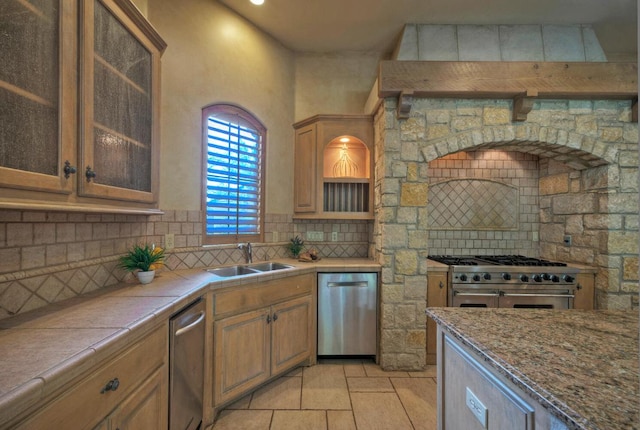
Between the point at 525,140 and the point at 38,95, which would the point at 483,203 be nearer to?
the point at 525,140

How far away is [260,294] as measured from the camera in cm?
218

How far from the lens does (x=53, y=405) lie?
751mm

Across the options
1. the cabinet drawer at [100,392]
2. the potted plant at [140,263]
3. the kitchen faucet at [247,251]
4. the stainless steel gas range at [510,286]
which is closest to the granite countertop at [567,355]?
the cabinet drawer at [100,392]

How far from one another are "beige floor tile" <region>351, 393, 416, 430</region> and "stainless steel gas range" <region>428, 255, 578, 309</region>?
1033 millimetres

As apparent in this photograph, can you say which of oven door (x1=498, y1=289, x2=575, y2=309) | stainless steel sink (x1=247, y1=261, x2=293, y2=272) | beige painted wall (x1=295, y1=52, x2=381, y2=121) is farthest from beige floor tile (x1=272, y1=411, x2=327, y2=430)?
beige painted wall (x1=295, y1=52, x2=381, y2=121)

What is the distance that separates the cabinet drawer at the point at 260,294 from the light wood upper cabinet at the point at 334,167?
0.81 m

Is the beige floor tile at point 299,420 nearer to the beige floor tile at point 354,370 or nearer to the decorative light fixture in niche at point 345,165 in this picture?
the beige floor tile at point 354,370

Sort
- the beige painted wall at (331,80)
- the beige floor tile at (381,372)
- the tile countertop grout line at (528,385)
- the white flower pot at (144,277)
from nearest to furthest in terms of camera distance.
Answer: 1. the tile countertop grout line at (528,385)
2. the white flower pot at (144,277)
3. the beige floor tile at (381,372)
4. the beige painted wall at (331,80)

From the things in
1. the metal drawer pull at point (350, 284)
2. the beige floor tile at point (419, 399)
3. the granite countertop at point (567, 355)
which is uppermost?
the granite countertop at point (567, 355)

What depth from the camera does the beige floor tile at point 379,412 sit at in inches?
75.3

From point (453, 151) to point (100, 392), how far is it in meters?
2.85

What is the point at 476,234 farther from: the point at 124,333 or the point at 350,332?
the point at 124,333

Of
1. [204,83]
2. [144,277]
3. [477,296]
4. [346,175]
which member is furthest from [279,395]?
[204,83]

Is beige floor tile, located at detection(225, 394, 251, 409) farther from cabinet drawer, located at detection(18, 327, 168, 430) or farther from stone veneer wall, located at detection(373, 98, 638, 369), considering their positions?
stone veneer wall, located at detection(373, 98, 638, 369)
